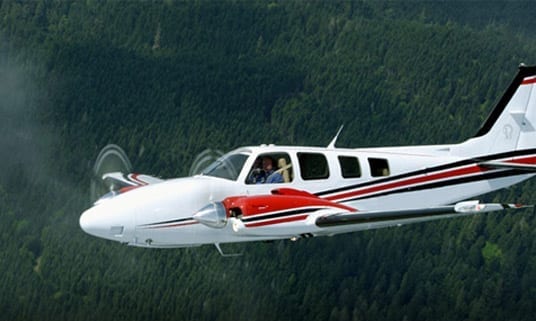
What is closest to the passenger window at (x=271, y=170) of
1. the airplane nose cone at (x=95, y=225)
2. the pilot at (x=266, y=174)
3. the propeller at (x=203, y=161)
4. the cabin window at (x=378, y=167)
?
the pilot at (x=266, y=174)

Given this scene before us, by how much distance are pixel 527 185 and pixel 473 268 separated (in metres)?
18.1

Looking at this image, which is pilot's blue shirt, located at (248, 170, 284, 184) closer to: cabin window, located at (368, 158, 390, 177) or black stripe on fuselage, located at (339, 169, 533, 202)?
cabin window, located at (368, 158, 390, 177)

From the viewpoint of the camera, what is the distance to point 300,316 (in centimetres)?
15338

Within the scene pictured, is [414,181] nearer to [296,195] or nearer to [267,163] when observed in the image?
[296,195]

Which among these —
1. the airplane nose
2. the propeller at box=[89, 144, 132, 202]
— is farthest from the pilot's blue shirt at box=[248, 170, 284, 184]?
the propeller at box=[89, 144, 132, 202]

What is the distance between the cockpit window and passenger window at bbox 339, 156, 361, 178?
3.77 metres

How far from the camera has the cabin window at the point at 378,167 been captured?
47031mm

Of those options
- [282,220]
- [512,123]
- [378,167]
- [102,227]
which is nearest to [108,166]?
[102,227]

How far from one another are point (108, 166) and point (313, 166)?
9.18 metres

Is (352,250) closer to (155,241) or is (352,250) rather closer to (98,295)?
(98,295)

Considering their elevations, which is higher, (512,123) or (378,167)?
(378,167)

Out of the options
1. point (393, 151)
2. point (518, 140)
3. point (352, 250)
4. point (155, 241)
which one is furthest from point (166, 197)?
point (352, 250)

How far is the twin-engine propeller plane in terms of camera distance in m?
43.4

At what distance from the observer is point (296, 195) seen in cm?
4431
